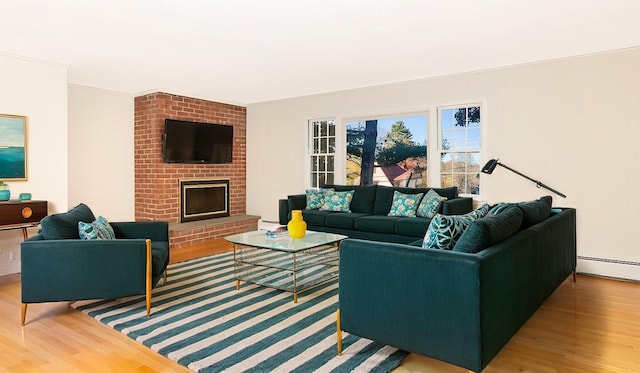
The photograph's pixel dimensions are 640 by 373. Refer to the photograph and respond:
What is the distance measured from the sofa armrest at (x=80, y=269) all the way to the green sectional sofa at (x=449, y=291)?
1.69 metres

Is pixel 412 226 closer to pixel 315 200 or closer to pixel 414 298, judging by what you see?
pixel 315 200

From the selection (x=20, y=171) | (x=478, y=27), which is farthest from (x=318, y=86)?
(x=20, y=171)

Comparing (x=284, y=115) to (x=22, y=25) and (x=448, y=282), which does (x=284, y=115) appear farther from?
(x=448, y=282)

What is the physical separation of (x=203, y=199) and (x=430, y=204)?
3900mm

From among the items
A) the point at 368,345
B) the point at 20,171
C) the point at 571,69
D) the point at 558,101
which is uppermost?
the point at 571,69

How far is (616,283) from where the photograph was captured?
162 inches

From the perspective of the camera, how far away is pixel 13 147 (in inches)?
171

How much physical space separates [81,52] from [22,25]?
2.53 feet

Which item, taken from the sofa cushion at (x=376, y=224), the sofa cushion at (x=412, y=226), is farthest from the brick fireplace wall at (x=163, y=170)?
the sofa cushion at (x=412, y=226)

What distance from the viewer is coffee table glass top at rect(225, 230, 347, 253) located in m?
3.58

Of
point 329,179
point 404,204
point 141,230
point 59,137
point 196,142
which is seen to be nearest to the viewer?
point 141,230

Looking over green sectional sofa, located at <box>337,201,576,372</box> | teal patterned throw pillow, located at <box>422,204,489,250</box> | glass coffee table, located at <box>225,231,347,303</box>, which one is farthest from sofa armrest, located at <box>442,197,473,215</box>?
teal patterned throw pillow, located at <box>422,204,489,250</box>

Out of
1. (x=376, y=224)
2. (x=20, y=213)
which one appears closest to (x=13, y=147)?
(x=20, y=213)

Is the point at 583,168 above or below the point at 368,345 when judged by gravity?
above
